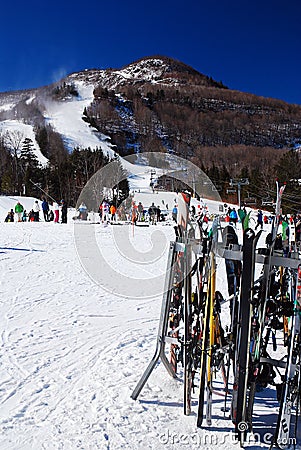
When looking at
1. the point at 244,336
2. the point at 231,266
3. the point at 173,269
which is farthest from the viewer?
the point at 173,269

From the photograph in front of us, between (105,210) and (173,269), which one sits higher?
(105,210)

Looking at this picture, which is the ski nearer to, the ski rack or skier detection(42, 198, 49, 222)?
the ski rack

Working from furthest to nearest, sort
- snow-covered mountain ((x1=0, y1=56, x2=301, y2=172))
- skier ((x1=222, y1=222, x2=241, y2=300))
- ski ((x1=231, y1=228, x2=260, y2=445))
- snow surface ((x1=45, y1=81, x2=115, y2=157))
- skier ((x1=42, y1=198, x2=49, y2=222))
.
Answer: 1. snow-covered mountain ((x1=0, y1=56, x2=301, y2=172))
2. snow surface ((x1=45, y1=81, x2=115, y2=157))
3. skier ((x1=42, y1=198, x2=49, y2=222))
4. skier ((x1=222, y1=222, x2=241, y2=300))
5. ski ((x1=231, y1=228, x2=260, y2=445))

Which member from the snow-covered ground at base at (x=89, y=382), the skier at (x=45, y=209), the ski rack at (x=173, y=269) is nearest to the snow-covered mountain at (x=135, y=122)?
the skier at (x=45, y=209)

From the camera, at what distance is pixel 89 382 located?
410 centimetres

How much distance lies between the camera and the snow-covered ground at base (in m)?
3.19

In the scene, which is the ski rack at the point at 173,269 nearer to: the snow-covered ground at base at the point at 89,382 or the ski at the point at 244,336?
the ski at the point at 244,336

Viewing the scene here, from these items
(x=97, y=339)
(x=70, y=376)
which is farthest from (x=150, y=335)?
(x=70, y=376)

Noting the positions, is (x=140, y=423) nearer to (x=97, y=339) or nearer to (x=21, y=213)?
(x=97, y=339)

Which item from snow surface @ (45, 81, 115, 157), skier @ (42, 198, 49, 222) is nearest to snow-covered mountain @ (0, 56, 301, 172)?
snow surface @ (45, 81, 115, 157)

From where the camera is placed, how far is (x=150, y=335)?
5621mm

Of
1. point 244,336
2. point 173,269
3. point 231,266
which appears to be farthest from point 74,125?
point 244,336

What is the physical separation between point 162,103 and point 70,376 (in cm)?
20179

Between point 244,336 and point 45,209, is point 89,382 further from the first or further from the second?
point 45,209
